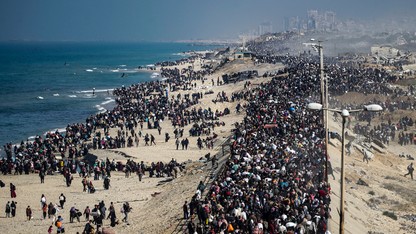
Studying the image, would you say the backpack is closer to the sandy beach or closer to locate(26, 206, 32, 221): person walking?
the sandy beach

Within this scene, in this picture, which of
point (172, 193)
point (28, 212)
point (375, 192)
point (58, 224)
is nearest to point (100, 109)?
point (172, 193)

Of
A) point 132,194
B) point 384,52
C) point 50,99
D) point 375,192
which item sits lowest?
point 132,194

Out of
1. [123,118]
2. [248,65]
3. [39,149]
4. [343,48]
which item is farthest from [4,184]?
[343,48]

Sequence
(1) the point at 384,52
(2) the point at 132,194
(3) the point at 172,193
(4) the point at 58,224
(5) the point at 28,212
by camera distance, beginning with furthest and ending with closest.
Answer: (1) the point at 384,52
(2) the point at 132,194
(3) the point at 172,193
(5) the point at 28,212
(4) the point at 58,224

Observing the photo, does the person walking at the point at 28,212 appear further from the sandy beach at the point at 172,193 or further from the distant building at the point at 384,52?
the distant building at the point at 384,52

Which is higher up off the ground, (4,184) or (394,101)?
(394,101)

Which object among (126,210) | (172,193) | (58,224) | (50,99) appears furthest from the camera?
(50,99)

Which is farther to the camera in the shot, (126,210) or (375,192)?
(375,192)

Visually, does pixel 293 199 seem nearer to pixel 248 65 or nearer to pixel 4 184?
pixel 4 184

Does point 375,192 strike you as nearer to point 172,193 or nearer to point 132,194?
point 172,193
